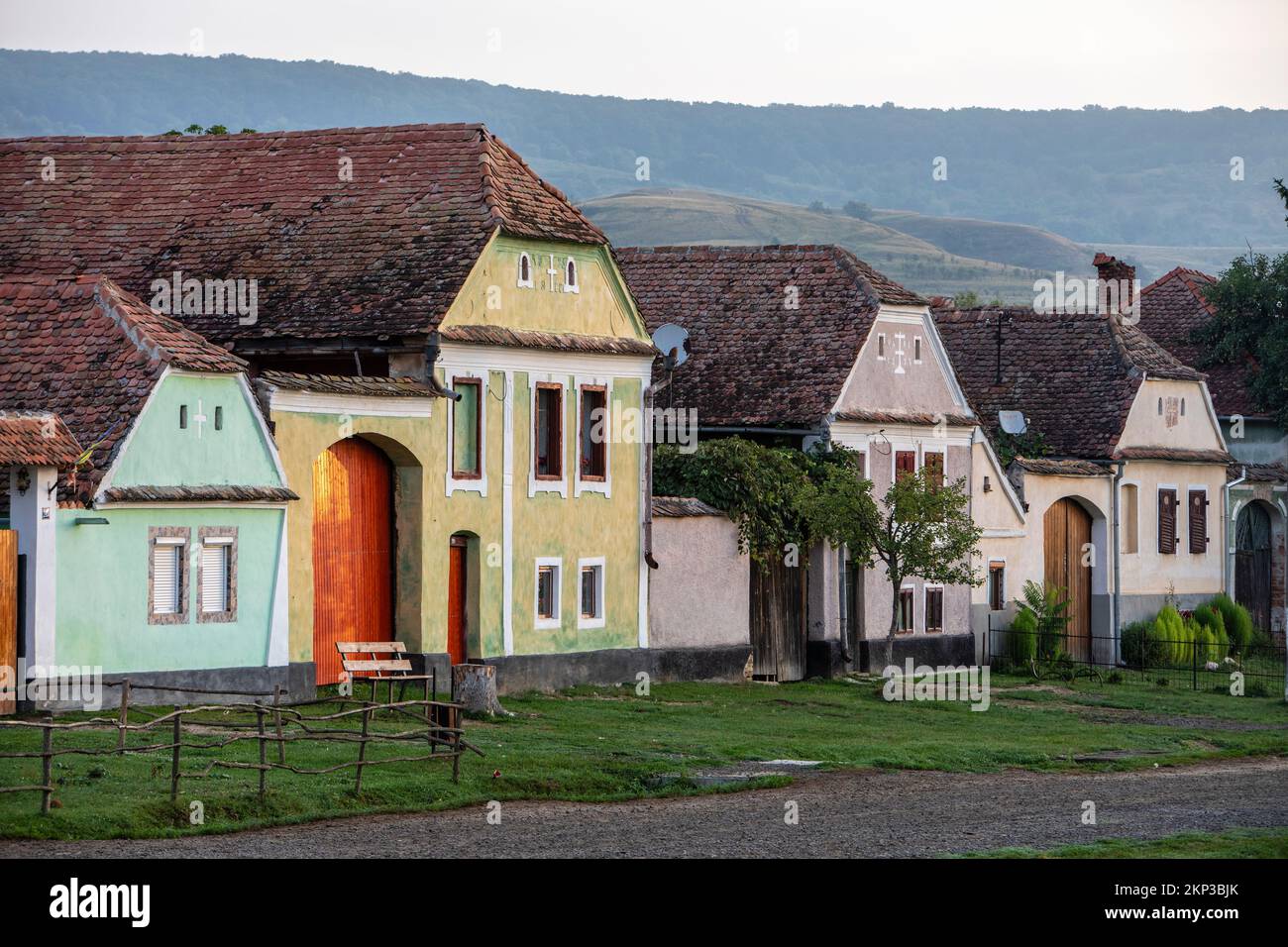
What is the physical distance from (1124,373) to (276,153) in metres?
19.8

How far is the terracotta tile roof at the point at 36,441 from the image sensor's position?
26.3 metres

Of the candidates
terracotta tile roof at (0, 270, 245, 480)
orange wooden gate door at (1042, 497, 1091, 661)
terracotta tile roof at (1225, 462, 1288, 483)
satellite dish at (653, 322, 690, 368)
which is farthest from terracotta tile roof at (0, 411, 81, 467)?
terracotta tile roof at (1225, 462, 1288, 483)

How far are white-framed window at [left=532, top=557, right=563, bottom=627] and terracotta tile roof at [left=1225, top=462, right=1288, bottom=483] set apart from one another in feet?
72.3

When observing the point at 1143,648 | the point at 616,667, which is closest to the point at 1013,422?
the point at 1143,648

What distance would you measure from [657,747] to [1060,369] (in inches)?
950

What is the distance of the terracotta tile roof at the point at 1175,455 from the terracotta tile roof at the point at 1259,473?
1.34ft

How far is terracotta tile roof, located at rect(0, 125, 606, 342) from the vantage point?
112 feet

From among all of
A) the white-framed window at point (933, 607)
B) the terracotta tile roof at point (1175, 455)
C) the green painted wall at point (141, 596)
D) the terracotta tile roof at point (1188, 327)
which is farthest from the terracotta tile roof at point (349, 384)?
the terracotta tile roof at point (1188, 327)

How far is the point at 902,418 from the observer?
1678 inches

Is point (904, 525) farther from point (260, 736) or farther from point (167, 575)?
point (260, 736)

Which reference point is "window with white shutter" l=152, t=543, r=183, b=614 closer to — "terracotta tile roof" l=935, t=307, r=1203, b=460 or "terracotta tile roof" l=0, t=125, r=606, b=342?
"terracotta tile roof" l=0, t=125, r=606, b=342

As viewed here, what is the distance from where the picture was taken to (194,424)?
29062 millimetres

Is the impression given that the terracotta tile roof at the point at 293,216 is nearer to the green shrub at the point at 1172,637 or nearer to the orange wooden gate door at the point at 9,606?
the orange wooden gate door at the point at 9,606
